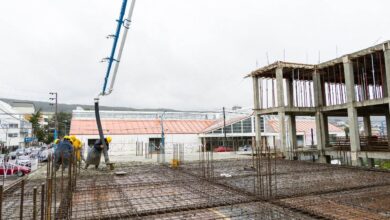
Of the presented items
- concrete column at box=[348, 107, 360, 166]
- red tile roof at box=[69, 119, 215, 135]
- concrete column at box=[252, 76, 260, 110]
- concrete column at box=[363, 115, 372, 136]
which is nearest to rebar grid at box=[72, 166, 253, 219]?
concrete column at box=[348, 107, 360, 166]

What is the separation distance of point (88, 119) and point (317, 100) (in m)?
A: 20.6

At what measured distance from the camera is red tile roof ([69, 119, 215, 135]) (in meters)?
23.6

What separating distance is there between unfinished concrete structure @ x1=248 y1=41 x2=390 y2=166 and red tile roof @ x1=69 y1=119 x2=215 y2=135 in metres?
11.5

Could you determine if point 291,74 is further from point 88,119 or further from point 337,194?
point 88,119

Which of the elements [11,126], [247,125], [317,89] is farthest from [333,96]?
[11,126]

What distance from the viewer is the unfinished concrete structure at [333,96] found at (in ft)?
41.2

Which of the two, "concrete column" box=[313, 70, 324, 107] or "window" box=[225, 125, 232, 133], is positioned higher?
"concrete column" box=[313, 70, 324, 107]

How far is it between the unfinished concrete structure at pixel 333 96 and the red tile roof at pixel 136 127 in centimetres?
1153

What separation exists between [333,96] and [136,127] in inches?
669

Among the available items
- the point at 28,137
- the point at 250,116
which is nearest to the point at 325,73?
the point at 250,116

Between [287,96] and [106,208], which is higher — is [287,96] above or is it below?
above

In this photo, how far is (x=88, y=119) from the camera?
26219mm

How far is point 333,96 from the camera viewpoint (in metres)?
15.6

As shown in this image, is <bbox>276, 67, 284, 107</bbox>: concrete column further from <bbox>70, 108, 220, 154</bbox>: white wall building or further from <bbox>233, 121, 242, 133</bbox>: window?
<bbox>70, 108, 220, 154</bbox>: white wall building
